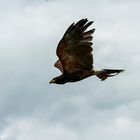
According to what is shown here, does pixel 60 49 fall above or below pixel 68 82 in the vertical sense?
above

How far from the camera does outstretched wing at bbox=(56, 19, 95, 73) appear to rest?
47.2 ft

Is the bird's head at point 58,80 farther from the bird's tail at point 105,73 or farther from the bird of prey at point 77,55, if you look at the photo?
the bird's tail at point 105,73

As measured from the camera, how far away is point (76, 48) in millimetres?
15102

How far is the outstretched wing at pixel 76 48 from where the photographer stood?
566 inches

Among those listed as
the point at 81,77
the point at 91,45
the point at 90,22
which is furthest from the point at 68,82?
the point at 90,22

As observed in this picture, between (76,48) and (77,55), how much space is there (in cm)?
32

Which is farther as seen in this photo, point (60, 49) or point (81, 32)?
point (60, 49)

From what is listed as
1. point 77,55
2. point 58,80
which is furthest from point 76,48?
point 58,80

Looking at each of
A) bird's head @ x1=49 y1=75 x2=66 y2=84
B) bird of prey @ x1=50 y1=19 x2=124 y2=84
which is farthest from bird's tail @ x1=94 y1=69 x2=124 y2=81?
bird's head @ x1=49 y1=75 x2=66 y2=84

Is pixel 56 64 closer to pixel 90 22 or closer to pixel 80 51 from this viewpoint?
pixel 80 51

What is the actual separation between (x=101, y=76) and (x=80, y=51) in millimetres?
1541

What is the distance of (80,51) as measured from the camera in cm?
1488

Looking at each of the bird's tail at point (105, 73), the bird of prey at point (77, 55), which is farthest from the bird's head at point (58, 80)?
the bird's tail at point (105, 73)

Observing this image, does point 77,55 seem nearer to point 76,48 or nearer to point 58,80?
point 76,48
